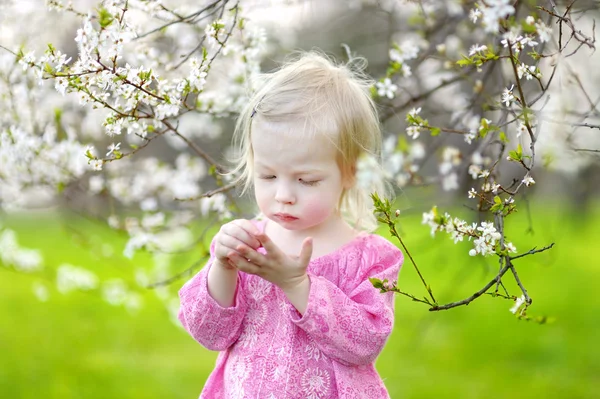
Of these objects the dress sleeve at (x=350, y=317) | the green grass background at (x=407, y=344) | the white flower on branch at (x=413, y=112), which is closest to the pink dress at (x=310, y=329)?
the dress sleeve at (x=350, y=317)

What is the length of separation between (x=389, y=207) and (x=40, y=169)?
2.07 meters

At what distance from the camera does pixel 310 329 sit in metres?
1.87

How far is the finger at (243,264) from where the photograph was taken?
1.79 meters

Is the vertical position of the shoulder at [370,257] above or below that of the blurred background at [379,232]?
below

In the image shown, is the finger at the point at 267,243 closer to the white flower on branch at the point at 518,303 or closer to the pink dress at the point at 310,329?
the pink dress at the point at 310,329

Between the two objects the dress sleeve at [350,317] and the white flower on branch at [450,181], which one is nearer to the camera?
the dress sleeve at [350,317]

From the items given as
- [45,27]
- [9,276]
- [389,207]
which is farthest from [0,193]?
[9,276]

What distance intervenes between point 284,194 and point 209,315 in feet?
1.26

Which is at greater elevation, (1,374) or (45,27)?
(45,27)

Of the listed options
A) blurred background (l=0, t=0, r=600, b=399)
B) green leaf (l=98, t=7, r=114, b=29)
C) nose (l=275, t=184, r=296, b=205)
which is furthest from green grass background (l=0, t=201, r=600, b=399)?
green leaf (l=98, t=7, r=114, b=29)

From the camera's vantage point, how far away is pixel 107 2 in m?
2.06

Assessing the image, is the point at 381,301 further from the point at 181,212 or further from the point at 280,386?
the point at 181,212

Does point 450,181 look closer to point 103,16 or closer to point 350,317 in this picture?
point 350,317

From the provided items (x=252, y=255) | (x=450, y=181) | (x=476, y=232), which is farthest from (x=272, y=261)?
(x=450, y=181)
